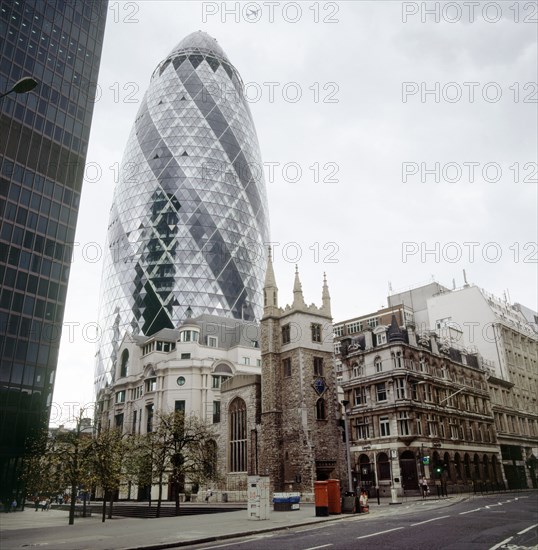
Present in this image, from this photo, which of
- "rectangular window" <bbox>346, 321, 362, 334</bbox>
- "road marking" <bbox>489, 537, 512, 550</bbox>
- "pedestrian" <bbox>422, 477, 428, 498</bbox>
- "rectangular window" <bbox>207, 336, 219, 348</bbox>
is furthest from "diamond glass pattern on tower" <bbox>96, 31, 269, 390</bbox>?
"road marking" <bbox>489, 537, 512, 550</bbox>

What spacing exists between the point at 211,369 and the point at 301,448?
23.7 meters

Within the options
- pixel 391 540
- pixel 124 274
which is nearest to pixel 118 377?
pixel 124 274

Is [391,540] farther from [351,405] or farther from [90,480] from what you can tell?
[351,405]

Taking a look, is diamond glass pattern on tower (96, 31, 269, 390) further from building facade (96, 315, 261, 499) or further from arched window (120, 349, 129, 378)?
building facade (96, 315, 261, 499)

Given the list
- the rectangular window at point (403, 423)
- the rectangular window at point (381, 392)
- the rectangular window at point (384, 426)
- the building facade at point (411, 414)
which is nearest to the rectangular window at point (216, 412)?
the building facade at point (411, 414)

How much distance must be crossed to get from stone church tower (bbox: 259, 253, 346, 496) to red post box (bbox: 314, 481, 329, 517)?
20.2 meters

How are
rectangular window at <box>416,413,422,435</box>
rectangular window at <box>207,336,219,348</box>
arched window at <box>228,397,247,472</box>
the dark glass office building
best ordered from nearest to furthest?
arched window at <box>228,397,247,472</box>, rectangular window at <box>416,413,422,435</box>, the dark glass office building, rectangular window at <box>207,336,219,348</box>

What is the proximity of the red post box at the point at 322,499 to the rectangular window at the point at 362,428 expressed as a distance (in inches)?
1301

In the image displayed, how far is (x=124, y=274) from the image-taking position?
359 ft

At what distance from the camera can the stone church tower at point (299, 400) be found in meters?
47.2

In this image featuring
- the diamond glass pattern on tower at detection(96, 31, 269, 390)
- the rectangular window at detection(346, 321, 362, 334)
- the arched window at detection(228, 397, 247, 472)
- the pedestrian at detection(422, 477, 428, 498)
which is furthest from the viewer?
the diamond glass pattern on tower at detection(96, 31, 269, 390)

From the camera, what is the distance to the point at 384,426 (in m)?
55.9

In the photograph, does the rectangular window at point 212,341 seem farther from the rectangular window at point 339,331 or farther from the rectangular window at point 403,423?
the rectangular window at point 403,423

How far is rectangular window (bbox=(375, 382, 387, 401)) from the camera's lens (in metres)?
57.2
